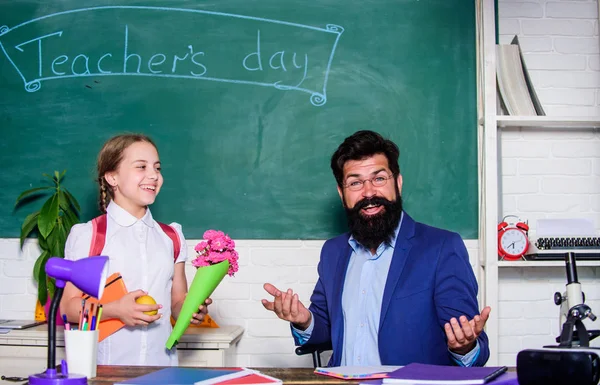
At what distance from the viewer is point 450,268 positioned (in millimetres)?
2281

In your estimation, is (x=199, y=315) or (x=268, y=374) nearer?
(x=268, y=374)

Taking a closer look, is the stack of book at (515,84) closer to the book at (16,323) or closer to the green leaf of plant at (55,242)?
the green leaf of plant at (55,242)

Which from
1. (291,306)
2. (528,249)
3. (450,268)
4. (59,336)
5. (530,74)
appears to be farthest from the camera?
(530,74)

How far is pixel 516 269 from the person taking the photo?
10.7 ft

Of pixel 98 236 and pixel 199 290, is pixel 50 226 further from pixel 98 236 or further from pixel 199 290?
pixel 199 290

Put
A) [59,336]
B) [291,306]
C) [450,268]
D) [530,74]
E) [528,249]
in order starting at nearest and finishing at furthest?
[291,306]
[450,268]
[59,336]
[528,249]
[530,74]

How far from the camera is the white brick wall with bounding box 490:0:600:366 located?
3.23 meters

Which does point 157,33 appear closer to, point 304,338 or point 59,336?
point 59,336

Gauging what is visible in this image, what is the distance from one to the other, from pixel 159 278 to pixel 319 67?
4.78 feet

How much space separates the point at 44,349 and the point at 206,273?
121 cm

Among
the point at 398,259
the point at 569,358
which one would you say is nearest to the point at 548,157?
the point at 398,259

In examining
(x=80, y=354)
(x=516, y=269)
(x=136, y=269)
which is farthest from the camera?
(x=516, y=269)

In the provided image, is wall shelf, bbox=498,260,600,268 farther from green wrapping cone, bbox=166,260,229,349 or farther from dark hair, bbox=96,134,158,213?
dark hair, bbox=96,134,158,213

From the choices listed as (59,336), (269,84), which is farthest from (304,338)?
(269,84)
